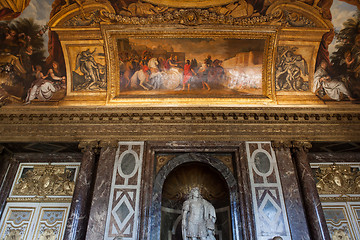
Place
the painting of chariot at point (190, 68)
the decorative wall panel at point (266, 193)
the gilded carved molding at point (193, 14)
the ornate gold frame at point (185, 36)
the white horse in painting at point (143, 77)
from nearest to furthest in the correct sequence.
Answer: the decorative wall panel at point (266, 193), the gilded carved molding at point (193, 14), the ornate gold frame at point (185, 36), the painting of chariot at point (190, 68), the white horse in painting at point (143, 77)

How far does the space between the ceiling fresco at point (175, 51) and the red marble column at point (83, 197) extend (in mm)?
2375

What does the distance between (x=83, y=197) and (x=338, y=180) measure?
884cm

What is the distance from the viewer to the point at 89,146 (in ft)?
32.3

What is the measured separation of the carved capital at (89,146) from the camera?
32.2 ft

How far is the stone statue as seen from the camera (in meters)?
8.49

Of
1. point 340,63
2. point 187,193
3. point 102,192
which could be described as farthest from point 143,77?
point 340,63

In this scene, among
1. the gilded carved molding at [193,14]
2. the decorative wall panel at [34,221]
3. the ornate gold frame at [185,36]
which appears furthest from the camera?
the ornate gold frame at [185,36]

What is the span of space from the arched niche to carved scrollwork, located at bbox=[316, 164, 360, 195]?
3.39 m

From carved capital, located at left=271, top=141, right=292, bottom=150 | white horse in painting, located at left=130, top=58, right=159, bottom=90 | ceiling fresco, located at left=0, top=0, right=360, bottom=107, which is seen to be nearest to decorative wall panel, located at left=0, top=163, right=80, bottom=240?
ceiling fresco, located at left=0, top=0, right=360, bottom=107

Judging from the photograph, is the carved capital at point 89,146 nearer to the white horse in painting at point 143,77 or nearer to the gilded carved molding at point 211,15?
the white horse in painting at point 143,77

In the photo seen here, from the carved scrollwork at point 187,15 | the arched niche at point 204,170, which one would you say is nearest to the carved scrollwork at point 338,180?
the arched niche at point 204,170

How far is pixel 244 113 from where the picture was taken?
10172 millimetres

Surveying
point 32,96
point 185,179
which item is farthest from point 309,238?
point 32,96

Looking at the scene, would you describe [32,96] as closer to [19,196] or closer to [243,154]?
[19,196]
